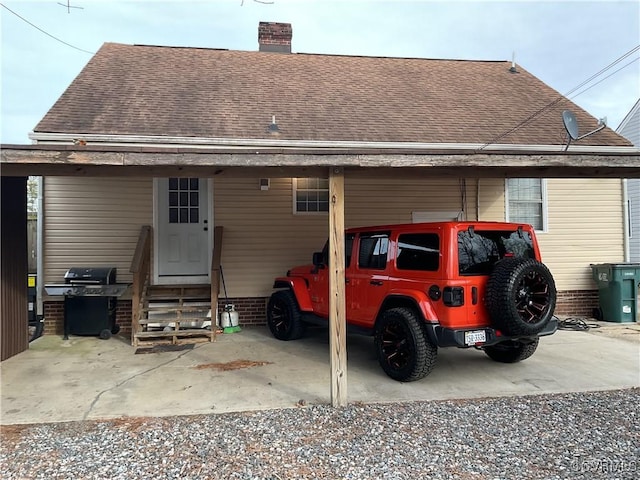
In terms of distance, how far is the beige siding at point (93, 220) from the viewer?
310 inches

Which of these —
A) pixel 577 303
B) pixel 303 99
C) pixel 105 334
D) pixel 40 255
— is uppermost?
pixel 303 99

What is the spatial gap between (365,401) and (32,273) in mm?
6932

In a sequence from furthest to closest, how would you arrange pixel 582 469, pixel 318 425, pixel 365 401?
1. pixel 365 401
2. pixel 318 425
3. pixel 582 469

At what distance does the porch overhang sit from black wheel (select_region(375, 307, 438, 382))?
1.67 metres

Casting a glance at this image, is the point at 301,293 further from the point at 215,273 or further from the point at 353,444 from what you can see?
the point at 353,444

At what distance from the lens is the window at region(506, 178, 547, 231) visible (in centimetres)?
930

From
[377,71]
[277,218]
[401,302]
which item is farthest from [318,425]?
[377,71]

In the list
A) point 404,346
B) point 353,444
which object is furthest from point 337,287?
point 353,444

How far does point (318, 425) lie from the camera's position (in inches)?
154

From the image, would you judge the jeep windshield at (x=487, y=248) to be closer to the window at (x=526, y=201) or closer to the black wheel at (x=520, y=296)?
the black wheel at (x=520, y=296)

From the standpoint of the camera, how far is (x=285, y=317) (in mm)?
7348

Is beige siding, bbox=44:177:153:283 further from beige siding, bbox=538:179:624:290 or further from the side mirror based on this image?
beige siding, bbox=538:179:624:290

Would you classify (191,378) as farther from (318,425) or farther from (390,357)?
(390,357)

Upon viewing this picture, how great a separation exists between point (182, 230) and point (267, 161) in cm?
487
